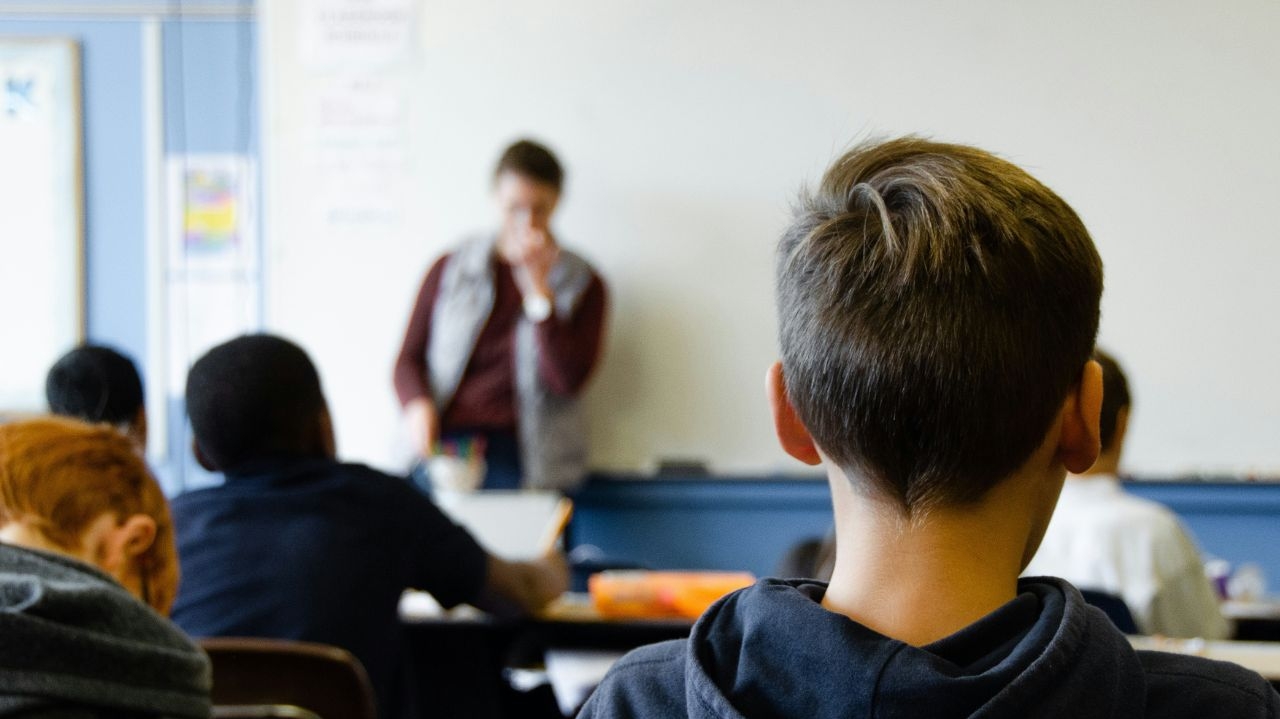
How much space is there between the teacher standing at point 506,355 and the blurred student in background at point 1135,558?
190 centimetres

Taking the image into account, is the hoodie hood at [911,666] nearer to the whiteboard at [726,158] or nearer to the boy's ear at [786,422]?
the boy's ear at [786,422]

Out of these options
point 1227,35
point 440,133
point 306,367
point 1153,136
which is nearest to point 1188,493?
point 1153,136

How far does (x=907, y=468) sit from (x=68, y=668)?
2.38ft

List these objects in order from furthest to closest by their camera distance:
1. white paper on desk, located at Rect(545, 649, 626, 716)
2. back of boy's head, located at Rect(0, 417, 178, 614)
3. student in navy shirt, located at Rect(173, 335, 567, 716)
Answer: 1. white paper on desk, located at Rect(545, 649, 626, 716)
2. student in navy shirt, located at Rect(173, 335, 567, 716)
3. back of boy's head, located at Rect(0, 417, 178, 614)

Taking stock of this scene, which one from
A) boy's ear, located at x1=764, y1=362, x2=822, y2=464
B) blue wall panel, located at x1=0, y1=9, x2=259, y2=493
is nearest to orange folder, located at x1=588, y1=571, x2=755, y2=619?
boy's ear, located at x1=764, y1=362, x2=822, y2=464

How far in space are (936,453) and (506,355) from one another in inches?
130

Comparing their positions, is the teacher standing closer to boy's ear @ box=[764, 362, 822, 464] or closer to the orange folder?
the orange folder

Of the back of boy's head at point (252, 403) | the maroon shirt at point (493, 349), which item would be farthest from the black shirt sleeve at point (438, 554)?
the maroon shirt at point (493, 349)

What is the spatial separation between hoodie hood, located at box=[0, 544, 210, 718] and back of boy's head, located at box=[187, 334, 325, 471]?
0.70 meters

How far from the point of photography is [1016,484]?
0.72m

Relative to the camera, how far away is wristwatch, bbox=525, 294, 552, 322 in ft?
12.5

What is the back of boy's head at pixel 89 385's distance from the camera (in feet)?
7.10

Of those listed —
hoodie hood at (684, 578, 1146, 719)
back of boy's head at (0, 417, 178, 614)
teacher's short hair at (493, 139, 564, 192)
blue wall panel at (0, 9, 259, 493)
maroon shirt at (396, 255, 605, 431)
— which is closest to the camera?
hoodie hood at (684, 578, 1146, 719)

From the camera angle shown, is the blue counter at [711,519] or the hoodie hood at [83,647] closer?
the hoodie hood at [83,647]
